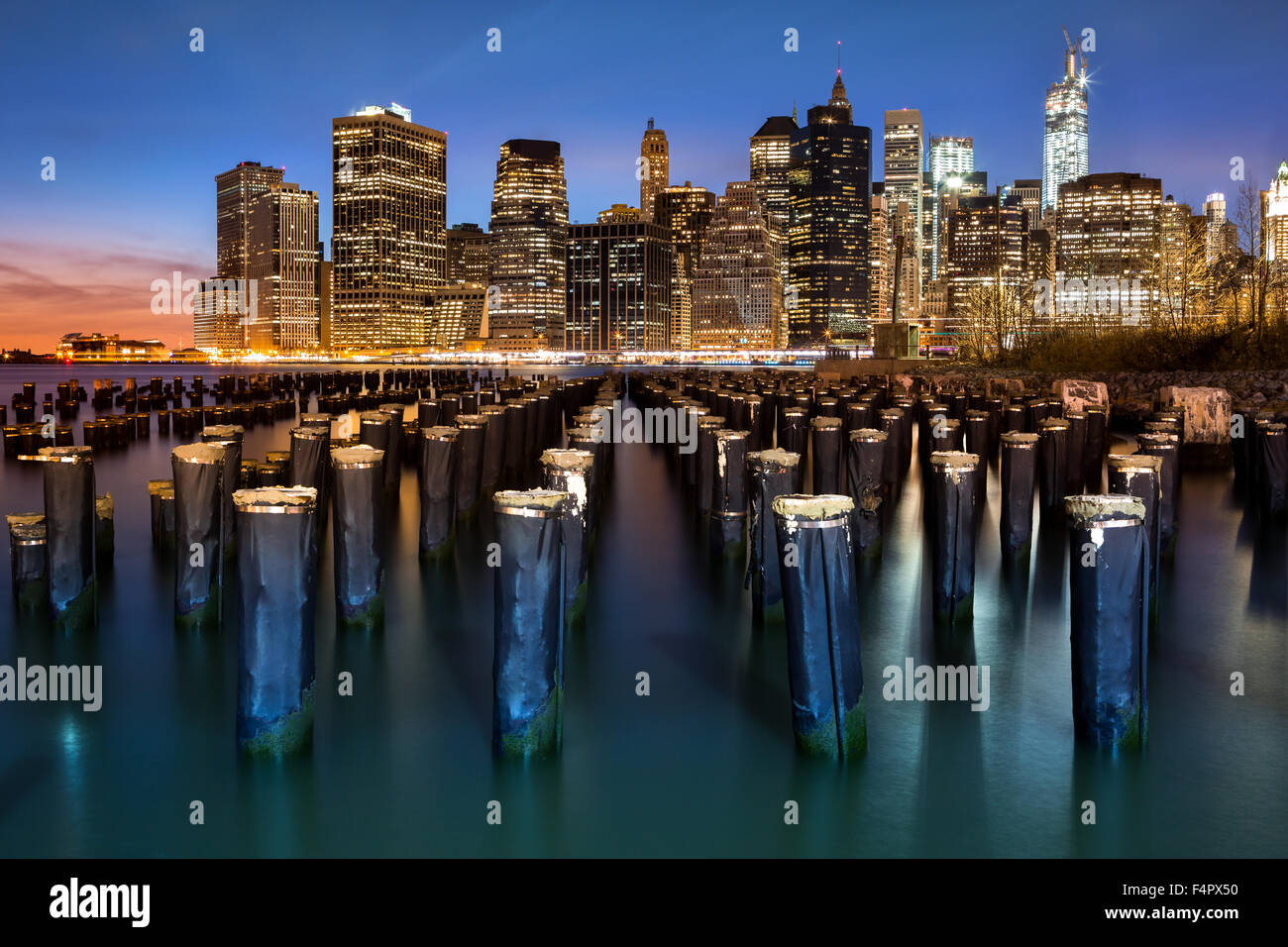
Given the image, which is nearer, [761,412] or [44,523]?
[44,523]

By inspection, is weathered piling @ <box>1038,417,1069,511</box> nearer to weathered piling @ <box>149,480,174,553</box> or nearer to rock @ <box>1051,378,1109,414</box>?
weathered piling @ <box>149,480,174,553</box>

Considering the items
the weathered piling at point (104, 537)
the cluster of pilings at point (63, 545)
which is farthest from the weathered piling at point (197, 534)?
the weathered piling at point (104, 537)

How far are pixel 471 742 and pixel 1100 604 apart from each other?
3753mm

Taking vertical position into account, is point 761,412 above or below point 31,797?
above

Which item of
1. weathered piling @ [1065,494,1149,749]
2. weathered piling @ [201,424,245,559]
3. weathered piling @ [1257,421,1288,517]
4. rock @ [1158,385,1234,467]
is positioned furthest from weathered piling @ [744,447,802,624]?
rock @ [1158,385,1234,467]

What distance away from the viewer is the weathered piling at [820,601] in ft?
17.7

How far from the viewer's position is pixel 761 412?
894 inches

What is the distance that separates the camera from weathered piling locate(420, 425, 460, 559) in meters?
10.6

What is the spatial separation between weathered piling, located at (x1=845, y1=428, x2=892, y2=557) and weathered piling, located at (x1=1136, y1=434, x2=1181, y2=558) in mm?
2872

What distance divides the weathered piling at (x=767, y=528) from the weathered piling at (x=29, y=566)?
622 centimetres

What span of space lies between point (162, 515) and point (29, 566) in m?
2.62
